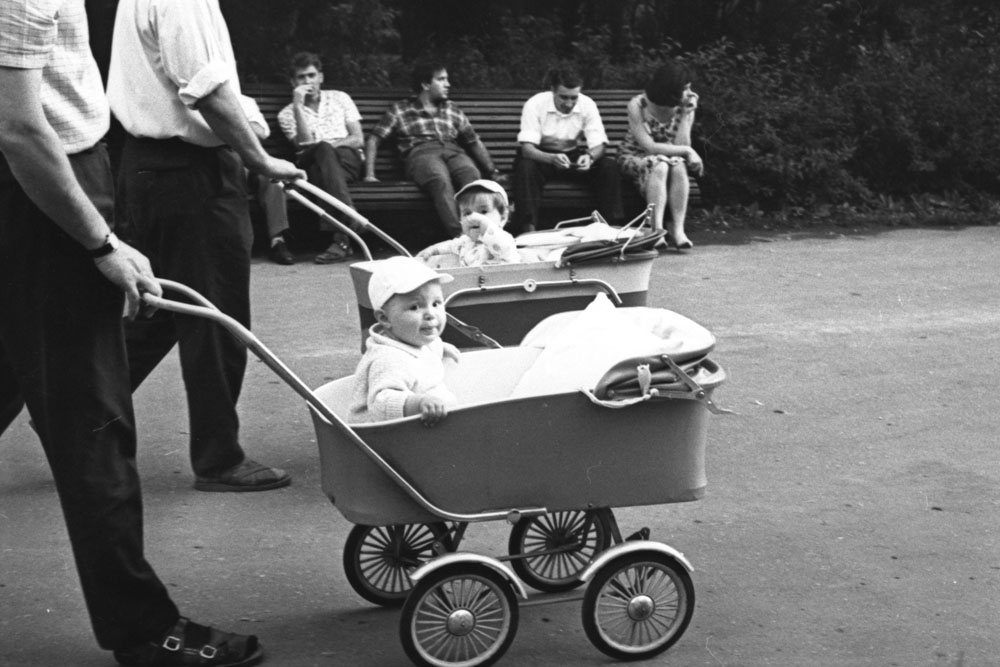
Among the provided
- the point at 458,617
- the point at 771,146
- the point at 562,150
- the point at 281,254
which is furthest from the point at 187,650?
the point at 771,146

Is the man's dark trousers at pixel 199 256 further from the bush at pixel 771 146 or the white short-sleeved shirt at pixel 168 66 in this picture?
the bush at pixel 771 146

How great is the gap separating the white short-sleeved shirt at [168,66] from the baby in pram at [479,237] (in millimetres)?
1265

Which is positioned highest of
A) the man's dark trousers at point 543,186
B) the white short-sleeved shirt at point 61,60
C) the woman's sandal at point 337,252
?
the white short-sleeved shirt at point 61,60

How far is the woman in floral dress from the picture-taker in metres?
11.1

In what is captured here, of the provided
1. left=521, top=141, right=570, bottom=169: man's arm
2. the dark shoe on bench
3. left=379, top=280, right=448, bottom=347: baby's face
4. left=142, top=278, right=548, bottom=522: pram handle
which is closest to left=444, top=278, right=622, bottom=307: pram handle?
the dark shoe on bench

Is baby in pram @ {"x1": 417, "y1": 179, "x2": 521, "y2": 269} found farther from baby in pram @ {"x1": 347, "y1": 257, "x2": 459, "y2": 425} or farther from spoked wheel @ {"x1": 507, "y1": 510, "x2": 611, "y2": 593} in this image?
baby in pram @ {"x1": 347, "y1": 257, "x2": 459, "y2": 425}

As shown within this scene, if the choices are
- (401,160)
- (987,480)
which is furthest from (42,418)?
(401,160)

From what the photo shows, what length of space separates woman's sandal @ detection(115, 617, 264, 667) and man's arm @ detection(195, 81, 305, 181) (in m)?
1.75

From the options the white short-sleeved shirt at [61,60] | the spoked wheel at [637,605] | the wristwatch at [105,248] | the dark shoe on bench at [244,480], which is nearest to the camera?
the white short-sleeved shirt at [61,60]

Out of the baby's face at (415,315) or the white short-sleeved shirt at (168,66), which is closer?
the baby's face at (415,315)

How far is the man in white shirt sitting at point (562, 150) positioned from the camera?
36.3 feet

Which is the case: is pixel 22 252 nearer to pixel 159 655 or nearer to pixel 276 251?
pixel 159 655

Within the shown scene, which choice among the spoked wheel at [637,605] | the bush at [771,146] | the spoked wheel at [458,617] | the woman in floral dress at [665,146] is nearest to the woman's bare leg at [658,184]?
the woman in floral dress at [665,146]

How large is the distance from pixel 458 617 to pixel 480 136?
830 cm
